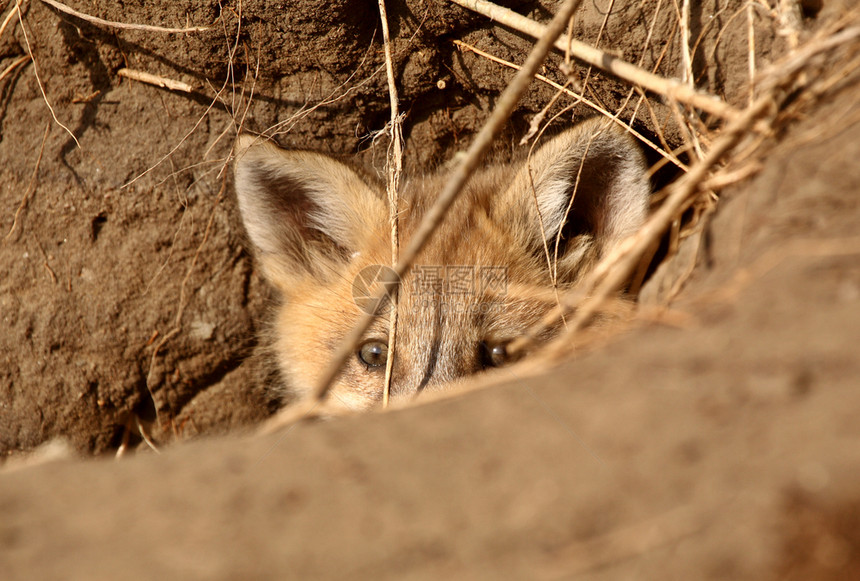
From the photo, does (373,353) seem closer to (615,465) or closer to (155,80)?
(155,80)

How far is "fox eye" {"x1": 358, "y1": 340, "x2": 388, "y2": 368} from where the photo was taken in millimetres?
2766

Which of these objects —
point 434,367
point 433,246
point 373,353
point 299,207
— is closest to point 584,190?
point 433,246

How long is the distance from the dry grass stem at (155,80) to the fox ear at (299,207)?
18.2 inches

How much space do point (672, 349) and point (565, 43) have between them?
5.01 ft

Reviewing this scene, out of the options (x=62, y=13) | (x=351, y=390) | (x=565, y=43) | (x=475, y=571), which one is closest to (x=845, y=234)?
(x=475, y=571)

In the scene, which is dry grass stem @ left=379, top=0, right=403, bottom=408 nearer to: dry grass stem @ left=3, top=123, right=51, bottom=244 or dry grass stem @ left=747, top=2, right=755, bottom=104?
dry grass stem @ left=747, top=2, right=755, bottom=104

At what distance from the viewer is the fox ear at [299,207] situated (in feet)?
9.15

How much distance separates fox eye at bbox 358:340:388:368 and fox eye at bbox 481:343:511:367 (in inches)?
16.3

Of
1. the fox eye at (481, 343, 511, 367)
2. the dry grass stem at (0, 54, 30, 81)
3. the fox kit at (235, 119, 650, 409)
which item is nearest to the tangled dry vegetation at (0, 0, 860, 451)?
the dry grass stem at (0, 54, 30, 81)

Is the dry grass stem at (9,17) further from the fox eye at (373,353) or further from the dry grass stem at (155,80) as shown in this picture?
the fox eye at (373,353)

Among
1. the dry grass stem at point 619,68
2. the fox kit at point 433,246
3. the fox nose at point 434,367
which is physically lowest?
the fox nose at point 434,367

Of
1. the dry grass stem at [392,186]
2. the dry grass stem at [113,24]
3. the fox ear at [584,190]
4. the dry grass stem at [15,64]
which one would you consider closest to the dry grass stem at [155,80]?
the dry grass stem at [113,24]

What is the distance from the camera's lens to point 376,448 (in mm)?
1199

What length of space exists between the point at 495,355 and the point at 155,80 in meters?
1.96
